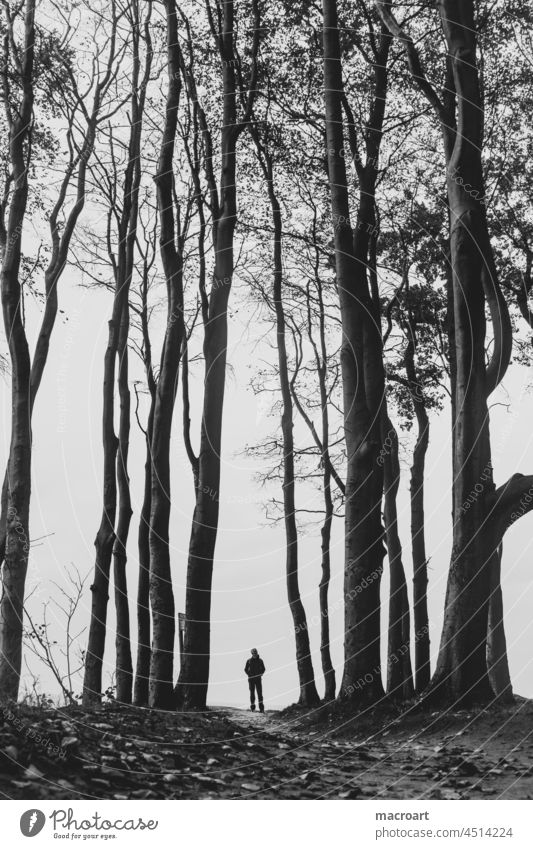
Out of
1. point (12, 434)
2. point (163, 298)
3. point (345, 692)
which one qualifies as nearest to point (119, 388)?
point (163, 298)

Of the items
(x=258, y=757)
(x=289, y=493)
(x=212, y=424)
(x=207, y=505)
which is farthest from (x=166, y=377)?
(x=258, y=757)

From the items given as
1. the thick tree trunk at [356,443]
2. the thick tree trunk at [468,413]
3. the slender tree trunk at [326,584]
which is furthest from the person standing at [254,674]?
the thick tree trunk at [468,413]

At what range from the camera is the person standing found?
70.1ft

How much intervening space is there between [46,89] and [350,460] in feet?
41.6

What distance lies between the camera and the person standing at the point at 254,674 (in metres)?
21.4

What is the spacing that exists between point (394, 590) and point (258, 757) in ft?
43.1

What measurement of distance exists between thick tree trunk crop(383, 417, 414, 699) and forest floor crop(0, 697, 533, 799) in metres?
9.34

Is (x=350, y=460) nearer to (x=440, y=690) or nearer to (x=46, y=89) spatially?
(x=440, y=690)

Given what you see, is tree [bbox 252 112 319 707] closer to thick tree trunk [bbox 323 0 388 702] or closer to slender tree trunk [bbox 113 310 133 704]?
slender tree trunk [bbox 113 310 133 704]

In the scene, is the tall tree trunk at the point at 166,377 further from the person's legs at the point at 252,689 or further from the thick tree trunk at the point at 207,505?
the person's legs at the point at 252,689

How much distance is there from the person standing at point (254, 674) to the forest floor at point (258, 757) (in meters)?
10.2

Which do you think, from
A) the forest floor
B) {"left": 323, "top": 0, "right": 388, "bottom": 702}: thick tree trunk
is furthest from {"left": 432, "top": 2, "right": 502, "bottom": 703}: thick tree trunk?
{"left": 323, "top": 0, "right": 388, "bottom": 702}: thick tree trunk

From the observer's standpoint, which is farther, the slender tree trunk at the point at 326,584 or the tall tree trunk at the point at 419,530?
the slender tree trunk at the point at 326,584

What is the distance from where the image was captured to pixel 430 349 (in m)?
24.0
